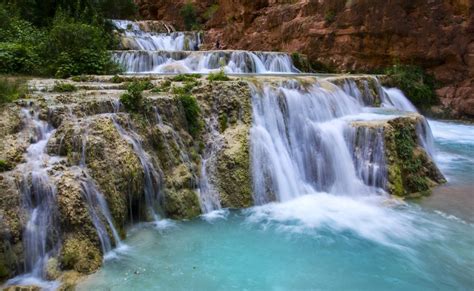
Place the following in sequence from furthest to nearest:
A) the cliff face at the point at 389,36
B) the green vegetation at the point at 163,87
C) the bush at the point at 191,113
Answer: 1. the cliff face at the point at 389,36
2. the green vegetation at the point at 163,87
3. the bush at the point at 191,113

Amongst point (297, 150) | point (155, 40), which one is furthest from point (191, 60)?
point (297, 150)

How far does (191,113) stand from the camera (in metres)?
7.69

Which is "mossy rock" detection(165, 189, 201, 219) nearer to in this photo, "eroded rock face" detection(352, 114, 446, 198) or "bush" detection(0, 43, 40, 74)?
"eroded rock face" detection(352, 114, 446, 198)

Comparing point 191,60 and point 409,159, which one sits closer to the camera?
point 409,159

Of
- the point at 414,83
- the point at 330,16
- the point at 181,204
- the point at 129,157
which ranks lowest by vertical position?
the point at 181,204

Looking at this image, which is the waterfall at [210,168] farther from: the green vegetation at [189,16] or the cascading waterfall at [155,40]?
the green vegetation at [189,16]

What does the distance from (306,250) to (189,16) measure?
21.7 metres

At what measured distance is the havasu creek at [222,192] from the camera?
5.00 m

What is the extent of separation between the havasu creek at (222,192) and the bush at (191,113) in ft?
0.07

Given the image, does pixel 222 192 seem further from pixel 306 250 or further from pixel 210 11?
pixel 210 11

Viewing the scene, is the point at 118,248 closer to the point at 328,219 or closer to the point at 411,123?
the point at 328,219

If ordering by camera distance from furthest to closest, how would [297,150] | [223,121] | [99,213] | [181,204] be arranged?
[297,150], [223,121], [181,204], [99,213]

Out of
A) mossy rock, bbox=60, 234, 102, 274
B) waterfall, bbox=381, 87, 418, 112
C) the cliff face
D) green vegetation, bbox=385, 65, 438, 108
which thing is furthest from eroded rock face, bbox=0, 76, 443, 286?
the cliff face

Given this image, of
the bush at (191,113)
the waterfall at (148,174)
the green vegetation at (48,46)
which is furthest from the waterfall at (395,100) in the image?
the waterfall at (148,174)
